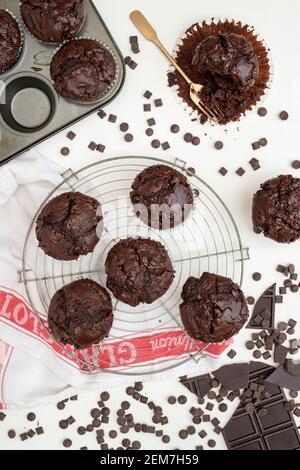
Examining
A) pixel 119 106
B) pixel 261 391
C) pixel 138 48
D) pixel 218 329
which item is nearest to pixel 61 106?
pixel 119 106

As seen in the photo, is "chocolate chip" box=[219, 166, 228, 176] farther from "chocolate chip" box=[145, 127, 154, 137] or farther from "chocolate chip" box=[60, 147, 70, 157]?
"chocolate chip" box=[60, 147, 70, 157]

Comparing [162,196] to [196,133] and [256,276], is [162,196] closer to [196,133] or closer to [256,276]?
[196,133]

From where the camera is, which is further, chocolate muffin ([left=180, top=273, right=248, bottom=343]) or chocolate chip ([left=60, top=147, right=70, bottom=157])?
chocolate chip ([left=60, top=147, right=70, bottom=157])

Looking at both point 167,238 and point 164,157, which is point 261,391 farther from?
point 164,157

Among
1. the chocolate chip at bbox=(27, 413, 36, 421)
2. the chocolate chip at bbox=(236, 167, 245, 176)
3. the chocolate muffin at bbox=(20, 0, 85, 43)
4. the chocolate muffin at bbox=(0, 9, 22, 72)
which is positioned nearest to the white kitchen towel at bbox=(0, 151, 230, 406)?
the chocolate chip at bbox=(27, 413, 36, 421)

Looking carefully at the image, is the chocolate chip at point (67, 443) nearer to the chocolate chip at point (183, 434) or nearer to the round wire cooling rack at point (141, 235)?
the round wire cooling rack at point (141, 235)

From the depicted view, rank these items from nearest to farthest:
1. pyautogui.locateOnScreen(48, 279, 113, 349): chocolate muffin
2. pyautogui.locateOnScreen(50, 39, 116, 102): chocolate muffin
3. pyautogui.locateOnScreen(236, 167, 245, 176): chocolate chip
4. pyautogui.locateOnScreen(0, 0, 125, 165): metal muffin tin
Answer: pyautogui.locateOnScreen(48, 279, 113, 349): chocolate muffin
pyautogui.locateOnScreen(50, 39, 116, 102): chocolate muffin
pyautogui.locateOnScreen(0, 0, 125, 165): metal muffin tin
pyautogui.locateOnScreen(236, 167, 245, 176): chocolate chip
